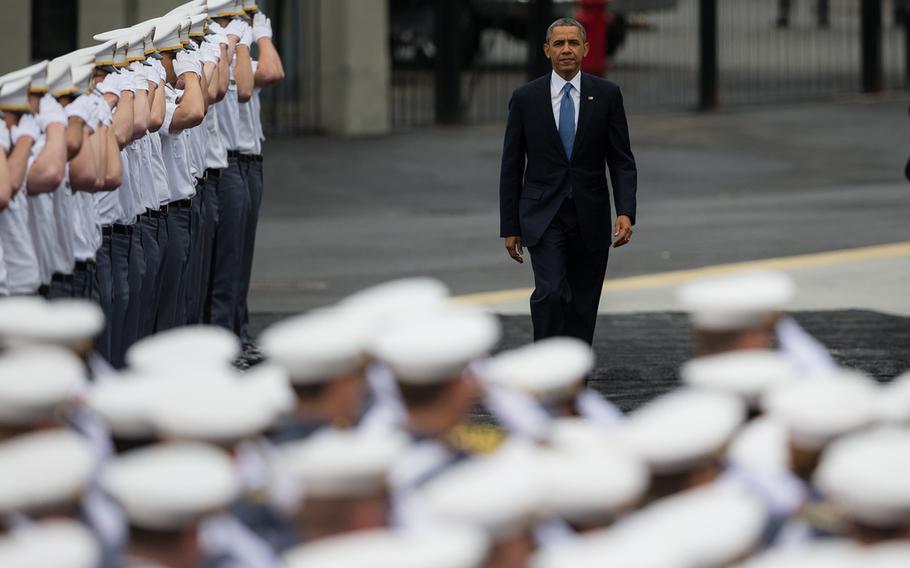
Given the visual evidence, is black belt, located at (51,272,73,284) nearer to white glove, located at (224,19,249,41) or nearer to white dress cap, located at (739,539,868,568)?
white glove, located at (224,19,249,41)

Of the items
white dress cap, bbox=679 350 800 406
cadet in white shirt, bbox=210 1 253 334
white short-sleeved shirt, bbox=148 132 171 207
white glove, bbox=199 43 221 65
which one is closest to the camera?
white dress cap, bbox=679 350 800 406

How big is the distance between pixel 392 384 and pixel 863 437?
0.89 m

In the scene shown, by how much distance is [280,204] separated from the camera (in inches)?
762

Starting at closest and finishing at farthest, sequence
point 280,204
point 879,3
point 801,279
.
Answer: point 801,279, point 280,204, point 879,3

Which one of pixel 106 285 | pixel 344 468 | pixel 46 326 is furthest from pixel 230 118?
pixel 344 468

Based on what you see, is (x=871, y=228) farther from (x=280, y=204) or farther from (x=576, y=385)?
(x=576, y=385)

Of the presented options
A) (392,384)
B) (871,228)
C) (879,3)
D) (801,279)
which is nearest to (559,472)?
(392,384)

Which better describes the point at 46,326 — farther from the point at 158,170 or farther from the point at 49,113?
the point at 158,170

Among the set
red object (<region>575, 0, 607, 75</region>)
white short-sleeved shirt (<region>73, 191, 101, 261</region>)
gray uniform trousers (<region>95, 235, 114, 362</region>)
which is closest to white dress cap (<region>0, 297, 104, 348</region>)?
white short-sleeved shirt (<region>73, 191, 101, 261</region>)

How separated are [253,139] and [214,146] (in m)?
0.41

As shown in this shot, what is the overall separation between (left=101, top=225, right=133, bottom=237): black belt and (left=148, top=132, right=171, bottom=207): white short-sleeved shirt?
1.47 ft

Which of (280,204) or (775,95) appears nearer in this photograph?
(280,204)

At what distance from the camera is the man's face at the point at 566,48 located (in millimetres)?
9078

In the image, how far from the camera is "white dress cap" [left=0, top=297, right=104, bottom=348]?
13.2ft
